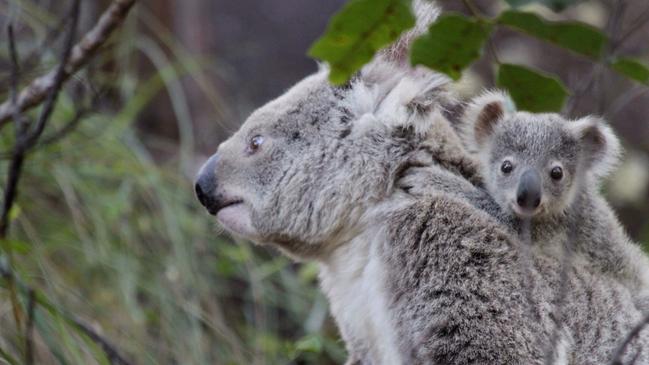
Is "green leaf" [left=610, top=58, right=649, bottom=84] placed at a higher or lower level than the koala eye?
lower

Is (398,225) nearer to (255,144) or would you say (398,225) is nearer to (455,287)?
(455,287)

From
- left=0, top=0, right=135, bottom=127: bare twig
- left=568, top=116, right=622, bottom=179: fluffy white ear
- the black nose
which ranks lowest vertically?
left=568, top=116, right=622, bottom=179: fluffy white ear

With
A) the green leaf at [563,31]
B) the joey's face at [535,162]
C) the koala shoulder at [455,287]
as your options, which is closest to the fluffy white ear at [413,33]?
the joey's face at [535,162]

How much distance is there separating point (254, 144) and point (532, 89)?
4.91 ft

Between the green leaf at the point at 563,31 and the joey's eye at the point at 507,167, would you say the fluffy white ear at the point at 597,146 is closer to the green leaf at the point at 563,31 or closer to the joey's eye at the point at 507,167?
the joey's eye at the point at 507,167

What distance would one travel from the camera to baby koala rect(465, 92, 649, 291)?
2818 millimetres

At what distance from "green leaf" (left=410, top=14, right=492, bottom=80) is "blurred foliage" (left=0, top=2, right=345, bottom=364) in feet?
8.54

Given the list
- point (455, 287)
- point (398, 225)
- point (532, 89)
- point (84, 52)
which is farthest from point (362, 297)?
point (532, 89)

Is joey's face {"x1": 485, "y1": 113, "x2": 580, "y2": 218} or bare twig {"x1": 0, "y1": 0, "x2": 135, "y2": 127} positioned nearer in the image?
bare twig {"x1": 0, "y1": 0, "x2": 135, "y2": 127}

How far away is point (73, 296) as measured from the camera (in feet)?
14.3

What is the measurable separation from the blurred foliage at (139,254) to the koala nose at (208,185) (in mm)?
1153

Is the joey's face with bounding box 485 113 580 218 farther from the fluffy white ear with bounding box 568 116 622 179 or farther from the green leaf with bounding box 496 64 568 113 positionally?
the green leaf with bounding box 496 64 568 113

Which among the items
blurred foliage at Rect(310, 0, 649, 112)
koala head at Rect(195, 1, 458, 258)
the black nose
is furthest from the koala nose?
blurred foliage at Rect(310, 0, 649, 112)

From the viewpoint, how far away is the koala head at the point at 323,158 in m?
2.95
